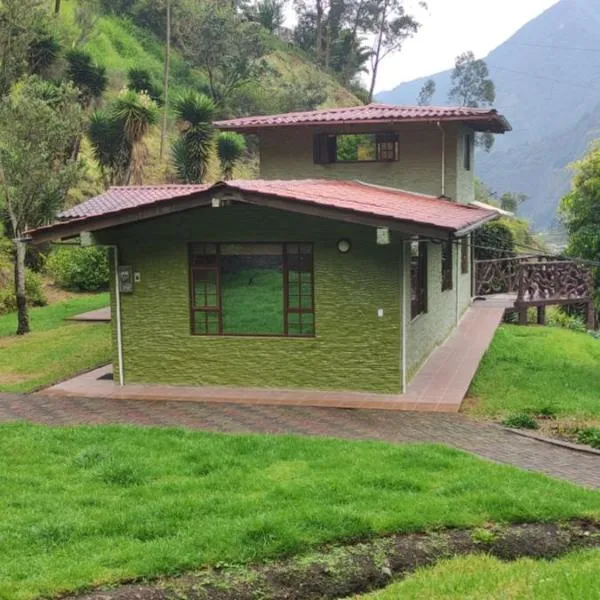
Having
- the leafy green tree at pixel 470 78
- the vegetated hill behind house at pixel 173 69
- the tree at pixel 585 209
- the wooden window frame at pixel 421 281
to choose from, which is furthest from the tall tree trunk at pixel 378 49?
the wooden window frame at pixel 421 281

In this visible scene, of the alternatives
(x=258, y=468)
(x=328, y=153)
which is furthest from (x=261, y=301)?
(x=328, y=153)

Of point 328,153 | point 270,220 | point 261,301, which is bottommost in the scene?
point 261,301

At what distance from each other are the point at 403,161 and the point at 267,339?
7.01m

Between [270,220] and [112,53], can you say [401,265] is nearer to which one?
[270,220]

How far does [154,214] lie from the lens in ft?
38.2

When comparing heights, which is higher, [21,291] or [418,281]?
[418,281]

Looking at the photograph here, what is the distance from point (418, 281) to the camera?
1400cm

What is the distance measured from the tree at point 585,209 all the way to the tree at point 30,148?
53.4 ft

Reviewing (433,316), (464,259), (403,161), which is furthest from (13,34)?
(464,259)

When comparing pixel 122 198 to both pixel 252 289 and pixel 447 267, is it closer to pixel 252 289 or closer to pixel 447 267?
pixel 252 289

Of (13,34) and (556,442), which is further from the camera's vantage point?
(13,34)

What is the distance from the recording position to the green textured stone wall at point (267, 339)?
463 inches

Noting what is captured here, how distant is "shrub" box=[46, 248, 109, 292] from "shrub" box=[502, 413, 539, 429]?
17.9m

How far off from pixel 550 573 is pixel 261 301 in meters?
7.40
